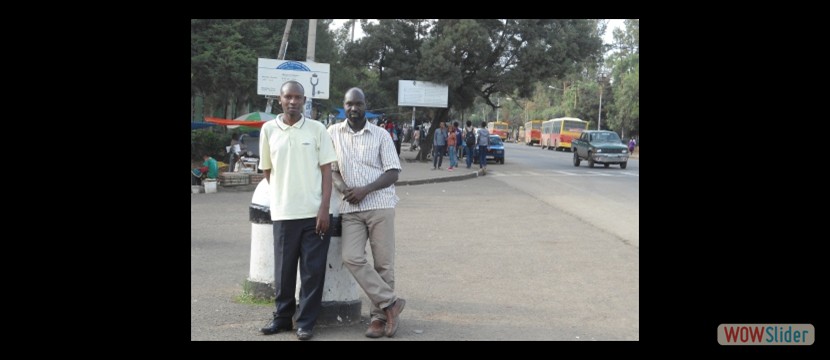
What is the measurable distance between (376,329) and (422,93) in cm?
2691

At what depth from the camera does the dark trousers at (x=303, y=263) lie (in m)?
5.05

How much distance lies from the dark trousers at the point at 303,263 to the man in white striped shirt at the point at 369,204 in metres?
0.20

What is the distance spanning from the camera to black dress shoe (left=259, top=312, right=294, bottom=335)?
5.18m

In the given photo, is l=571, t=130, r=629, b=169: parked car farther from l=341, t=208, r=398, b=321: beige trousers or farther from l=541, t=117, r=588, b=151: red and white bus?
Result: l=541, t=117, r=588, b=151: red and white bus

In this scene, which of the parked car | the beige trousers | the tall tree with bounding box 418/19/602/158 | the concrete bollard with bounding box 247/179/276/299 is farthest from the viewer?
the parked car

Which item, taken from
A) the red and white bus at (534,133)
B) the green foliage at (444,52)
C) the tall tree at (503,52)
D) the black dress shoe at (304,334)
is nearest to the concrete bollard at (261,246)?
the black dress shoe at (304,334)

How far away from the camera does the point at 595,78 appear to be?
88.3m

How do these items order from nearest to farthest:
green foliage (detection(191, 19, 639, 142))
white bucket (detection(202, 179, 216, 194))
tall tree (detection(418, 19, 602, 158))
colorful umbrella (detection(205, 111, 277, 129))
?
1. white bucket (detection(202, 179, 216, 194))
2. colorful umbrella (detection(205, 111, 277, 129))
3. green foliage (detection(191, 19, 639, 142))
4. tall tree (detection(418, 19, 602, 158))

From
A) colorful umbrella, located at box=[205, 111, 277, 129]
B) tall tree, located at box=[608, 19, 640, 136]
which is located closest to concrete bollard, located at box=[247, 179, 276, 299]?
colorful umbrella, located at box=[205, 111, 277, 129]

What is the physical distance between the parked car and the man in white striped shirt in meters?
26.2

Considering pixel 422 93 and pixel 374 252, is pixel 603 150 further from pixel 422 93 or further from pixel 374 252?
pixel 374 252

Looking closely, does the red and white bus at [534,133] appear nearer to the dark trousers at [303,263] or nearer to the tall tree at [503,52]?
the tall tree at [503,52]

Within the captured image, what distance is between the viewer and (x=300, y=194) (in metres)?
5.00

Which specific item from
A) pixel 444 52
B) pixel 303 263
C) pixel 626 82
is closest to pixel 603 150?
pixel 444 52
